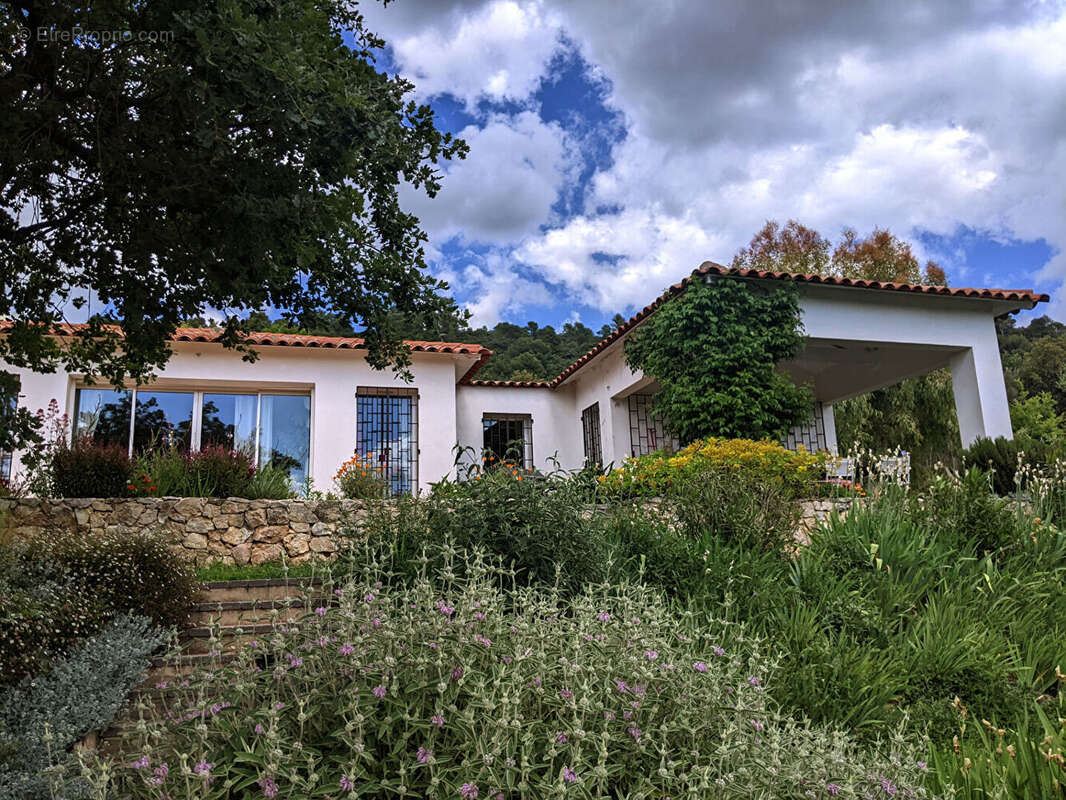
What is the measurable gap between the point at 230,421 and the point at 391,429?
251cm

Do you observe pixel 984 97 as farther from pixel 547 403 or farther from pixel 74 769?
pixel 74 769

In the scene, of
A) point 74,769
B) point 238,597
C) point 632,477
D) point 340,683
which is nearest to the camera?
point 340,683

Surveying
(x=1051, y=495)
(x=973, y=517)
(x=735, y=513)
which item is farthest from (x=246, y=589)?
(x=1051, y=495)

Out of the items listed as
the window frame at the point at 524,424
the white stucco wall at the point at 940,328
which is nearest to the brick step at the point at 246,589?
the white stucco wall at the point at 940,328

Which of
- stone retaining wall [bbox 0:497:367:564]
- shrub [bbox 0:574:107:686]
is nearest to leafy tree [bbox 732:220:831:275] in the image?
stone retaining wall [bbox 0:497:367:564]

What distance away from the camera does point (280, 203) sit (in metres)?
3.19

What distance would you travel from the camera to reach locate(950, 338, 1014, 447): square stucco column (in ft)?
33.7

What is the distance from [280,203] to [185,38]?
0.74m

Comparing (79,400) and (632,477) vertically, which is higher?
(79,400)

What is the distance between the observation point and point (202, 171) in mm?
3691

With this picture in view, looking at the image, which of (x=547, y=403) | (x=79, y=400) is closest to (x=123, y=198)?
(x=79, y=400)

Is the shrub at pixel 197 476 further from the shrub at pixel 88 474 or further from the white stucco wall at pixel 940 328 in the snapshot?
the white stucco wall at pixel 940 328

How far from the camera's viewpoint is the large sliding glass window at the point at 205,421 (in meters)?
10.4

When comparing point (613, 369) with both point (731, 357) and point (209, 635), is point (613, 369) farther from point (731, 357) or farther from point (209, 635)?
point (209, 635)
